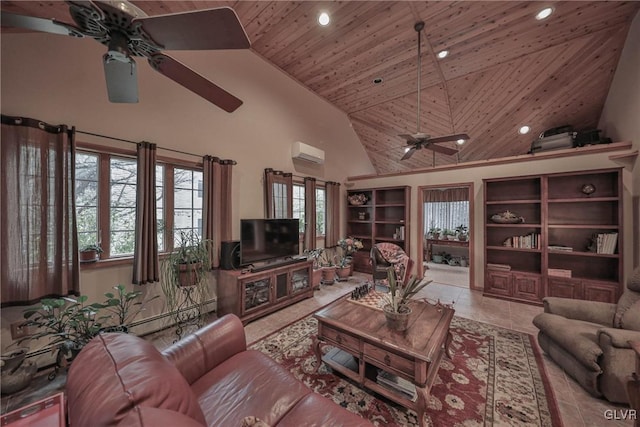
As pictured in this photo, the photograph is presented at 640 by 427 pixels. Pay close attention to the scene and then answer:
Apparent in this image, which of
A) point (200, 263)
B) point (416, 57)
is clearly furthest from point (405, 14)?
point (200, 263)

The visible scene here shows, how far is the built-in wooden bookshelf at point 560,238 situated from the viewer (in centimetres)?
317

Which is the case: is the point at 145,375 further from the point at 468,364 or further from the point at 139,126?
the point at 139,126

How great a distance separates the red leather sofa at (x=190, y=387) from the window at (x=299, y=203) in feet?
9.74

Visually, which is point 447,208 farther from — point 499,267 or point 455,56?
point 455,56

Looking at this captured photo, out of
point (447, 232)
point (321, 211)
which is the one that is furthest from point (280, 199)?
point (447, 232)

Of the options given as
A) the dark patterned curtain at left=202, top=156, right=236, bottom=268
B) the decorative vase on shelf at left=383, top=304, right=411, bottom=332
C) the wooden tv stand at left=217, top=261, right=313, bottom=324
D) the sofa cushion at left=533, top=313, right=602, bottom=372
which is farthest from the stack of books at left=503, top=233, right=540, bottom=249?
the dark patterned curtain at left=202, top=156, right=236, bottom=268

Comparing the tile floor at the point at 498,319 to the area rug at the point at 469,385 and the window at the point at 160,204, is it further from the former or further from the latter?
the window at the point at 160,204

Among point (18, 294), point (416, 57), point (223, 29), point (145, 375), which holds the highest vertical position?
point (416, 57)

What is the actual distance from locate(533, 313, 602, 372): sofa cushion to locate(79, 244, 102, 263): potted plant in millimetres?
4285

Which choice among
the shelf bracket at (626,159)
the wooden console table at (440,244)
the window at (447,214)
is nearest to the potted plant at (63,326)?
the shelf bracket at (626,159)

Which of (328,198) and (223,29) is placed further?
(328,198)

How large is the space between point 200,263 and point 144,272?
538 millimetres

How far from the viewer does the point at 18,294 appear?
1832 millimetres

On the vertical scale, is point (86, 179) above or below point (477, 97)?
below
